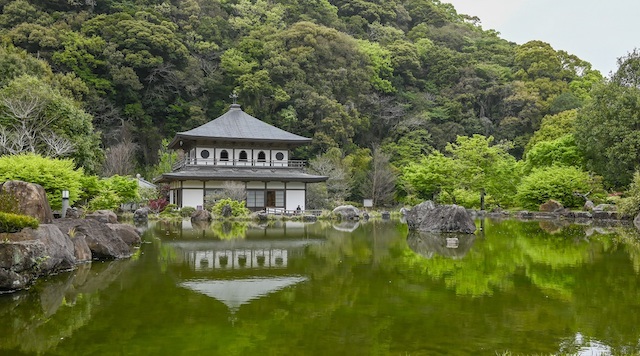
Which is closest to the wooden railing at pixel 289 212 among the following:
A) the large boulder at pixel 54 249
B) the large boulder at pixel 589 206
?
the large boulder at pixel 589 206

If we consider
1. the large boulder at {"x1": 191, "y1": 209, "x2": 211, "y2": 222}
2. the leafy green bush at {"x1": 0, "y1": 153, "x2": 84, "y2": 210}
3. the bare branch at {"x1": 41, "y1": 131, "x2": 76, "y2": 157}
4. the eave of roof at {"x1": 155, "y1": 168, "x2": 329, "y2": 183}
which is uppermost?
the bare branch at {"x1": 41, "y1": 131, "x2": 76, "y2": 157}

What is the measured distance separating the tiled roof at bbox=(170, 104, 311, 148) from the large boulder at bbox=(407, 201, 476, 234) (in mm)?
14398

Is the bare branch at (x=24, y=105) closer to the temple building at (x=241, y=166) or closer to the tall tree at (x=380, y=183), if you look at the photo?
the temple building at (x=241, y=166)

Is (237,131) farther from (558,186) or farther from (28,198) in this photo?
(28,198)

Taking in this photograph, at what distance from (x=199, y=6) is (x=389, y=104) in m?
22.2

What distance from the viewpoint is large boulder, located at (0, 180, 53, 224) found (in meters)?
10.6

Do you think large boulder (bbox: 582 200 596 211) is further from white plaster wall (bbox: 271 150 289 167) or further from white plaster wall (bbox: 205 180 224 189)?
white plaster wall (bbox: 205 180 224 189)

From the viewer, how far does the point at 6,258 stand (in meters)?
7.74

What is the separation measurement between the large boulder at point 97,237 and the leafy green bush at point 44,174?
4112 mm

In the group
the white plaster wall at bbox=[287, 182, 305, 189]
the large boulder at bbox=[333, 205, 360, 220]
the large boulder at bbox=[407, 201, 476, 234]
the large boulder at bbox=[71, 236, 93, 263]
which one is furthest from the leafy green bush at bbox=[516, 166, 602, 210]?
the large boulder at bbox=[71, 236, 93, 263]

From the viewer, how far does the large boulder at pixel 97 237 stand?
37.0 ft

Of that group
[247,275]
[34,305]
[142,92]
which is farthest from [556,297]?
[142,92]

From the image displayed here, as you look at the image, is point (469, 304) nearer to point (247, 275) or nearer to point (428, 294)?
point (428, 294)

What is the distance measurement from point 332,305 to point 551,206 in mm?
27087
